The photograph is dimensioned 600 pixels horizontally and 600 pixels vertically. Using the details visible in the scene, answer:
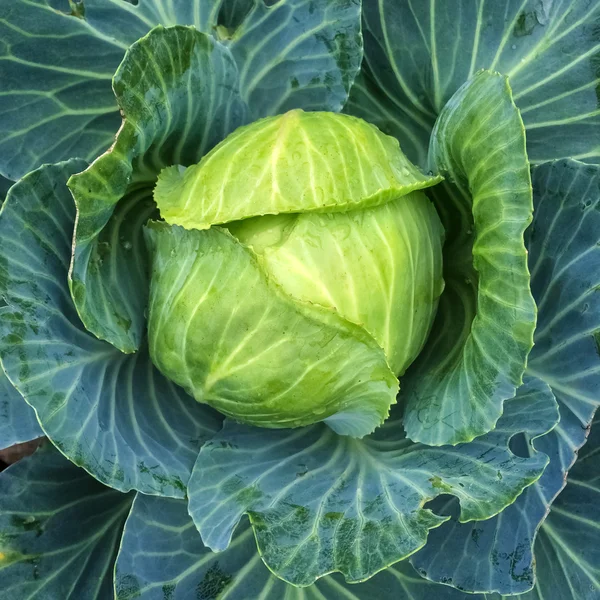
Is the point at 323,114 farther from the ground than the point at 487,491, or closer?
farther from the ground

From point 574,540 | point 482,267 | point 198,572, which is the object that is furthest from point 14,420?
point 574,540

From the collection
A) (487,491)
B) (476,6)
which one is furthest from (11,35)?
(487,491)

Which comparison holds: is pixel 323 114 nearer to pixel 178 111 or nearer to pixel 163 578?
pixel 178 111

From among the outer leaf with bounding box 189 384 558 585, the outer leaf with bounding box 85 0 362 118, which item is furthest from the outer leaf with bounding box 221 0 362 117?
the outer leaf with bounding box 189 384 558 585

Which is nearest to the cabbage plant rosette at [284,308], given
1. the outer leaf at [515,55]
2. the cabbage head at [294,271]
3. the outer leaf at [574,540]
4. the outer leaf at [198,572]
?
the cabbage head at [294,271]

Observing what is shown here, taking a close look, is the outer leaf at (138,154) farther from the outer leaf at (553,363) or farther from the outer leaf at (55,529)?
the outer leaf at (553,363)

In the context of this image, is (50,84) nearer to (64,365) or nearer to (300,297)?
(64,365)

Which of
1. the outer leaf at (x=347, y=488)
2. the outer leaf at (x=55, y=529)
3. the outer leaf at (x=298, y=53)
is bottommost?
the outer leaf at (x=55, y=529)
